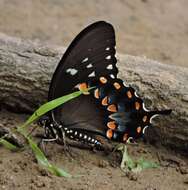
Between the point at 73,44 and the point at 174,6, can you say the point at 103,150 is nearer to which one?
the point at 73,44

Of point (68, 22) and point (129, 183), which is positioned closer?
point (129, 183)

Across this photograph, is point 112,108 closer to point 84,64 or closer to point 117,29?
point 84,64

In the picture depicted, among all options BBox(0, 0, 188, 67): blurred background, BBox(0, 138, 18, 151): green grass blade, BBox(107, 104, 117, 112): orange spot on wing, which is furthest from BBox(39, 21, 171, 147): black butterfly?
BBox(0, 0, 188, 67): blurred background

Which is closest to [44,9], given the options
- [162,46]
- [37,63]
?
[162,46]

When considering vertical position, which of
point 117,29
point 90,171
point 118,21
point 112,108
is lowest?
point 90,171

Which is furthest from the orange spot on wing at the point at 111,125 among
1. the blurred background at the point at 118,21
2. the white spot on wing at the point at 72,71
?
the blurred background at the point at 118,21

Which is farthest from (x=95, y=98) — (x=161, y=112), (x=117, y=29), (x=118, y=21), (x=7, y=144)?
(x=118, y=21)
